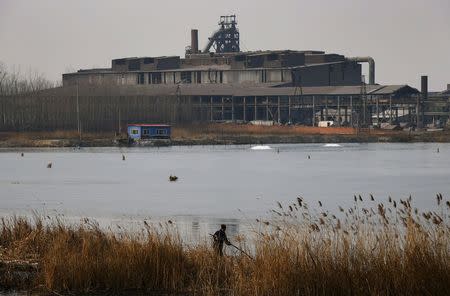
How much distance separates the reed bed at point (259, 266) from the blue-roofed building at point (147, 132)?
8548 centimetres

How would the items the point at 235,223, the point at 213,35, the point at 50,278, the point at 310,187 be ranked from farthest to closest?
the point at 213,35 → the point at 310,187 → the point at 235,223 → the point at 50,278

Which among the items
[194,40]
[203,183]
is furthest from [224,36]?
[203,183]

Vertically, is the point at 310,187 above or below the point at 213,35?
below

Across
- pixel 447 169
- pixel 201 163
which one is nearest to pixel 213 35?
pixel 201 163

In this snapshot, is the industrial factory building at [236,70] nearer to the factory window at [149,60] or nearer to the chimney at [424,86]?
the factory window at [149,60]

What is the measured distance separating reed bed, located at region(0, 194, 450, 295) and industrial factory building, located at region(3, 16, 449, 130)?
295ft

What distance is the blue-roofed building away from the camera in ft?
343

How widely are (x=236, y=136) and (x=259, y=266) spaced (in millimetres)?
95753

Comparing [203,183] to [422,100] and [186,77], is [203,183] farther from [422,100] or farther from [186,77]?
[186,77]

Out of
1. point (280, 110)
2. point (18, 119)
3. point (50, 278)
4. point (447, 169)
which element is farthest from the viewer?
point (280, 110)

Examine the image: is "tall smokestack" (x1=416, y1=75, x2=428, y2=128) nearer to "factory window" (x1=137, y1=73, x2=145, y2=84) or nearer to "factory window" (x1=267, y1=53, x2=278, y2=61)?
"factory window" (x1=267, y1=53, x2=278, y2=61)

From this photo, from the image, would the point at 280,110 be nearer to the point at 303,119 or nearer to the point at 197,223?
the point at 303,119

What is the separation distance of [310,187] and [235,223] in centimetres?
1606

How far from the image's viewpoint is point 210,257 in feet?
56.9
